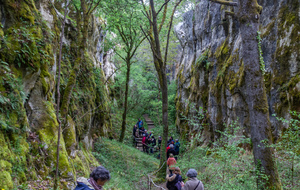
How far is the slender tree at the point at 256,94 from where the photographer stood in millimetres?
4836

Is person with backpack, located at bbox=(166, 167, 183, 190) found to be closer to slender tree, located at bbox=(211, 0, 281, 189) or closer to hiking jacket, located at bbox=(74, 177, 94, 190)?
slender tree, located at bbox=(211, 0, 281, 189)

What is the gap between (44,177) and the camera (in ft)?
17.1

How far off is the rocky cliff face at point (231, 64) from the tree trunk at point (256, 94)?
47cm

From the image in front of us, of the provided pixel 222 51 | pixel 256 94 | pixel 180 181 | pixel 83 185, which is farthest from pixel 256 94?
pixel 222 51

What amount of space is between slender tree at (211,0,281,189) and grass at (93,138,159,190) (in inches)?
227

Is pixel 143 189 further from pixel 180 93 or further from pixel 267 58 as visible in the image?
pixel 180 93

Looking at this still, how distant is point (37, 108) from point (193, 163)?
589 cm

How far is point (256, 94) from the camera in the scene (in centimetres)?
502

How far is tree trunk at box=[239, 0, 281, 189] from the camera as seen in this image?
4.84 metres

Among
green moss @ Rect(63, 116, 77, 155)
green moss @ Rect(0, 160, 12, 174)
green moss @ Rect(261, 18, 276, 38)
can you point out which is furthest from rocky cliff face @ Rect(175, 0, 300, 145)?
green moss @ Rect(0, 160, 12, 174)

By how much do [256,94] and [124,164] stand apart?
8975 millimetres

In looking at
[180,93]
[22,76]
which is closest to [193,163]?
[22,76]

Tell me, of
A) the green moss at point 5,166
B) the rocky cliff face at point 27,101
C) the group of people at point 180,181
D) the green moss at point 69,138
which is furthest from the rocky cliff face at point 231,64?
the green moss at point 5,166

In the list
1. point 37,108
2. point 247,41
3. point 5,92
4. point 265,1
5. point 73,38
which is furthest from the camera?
point 73,38
